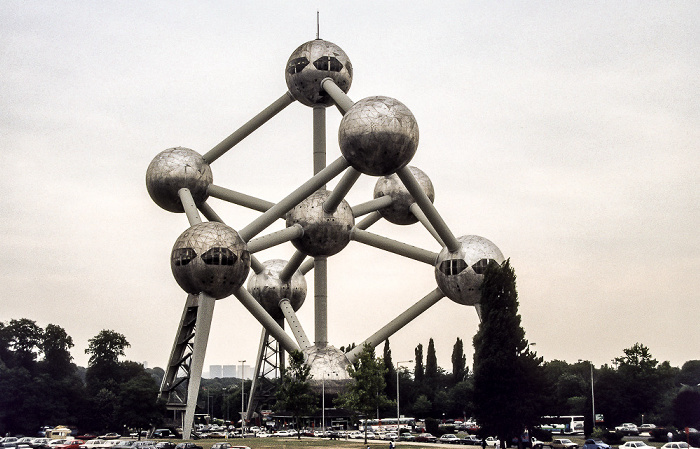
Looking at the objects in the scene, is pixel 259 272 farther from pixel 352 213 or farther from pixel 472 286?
pixel 472 286

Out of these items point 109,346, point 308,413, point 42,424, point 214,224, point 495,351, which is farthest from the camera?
point 109,346

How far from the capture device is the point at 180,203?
170ft

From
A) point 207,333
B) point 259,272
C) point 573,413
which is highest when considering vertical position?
point 259,272

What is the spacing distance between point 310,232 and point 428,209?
8.13 metres

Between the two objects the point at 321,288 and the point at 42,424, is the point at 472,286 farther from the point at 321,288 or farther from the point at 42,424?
the point at 42,424

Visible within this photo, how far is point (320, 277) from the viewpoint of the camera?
51750 millimetres

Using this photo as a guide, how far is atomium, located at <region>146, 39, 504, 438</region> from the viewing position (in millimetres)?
41875

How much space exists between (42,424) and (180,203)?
2246 cm

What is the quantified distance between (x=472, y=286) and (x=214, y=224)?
49.1 feet

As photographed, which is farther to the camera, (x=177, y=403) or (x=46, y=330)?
(x=46, y=330)

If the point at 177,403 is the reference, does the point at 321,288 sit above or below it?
above

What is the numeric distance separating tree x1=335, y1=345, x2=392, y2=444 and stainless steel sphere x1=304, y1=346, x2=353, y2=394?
2385 mm

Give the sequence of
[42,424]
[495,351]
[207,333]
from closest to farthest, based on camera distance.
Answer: [495,351]
[207,333]
[42,424]

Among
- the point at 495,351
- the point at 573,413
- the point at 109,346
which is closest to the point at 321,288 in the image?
the point at 495,351
